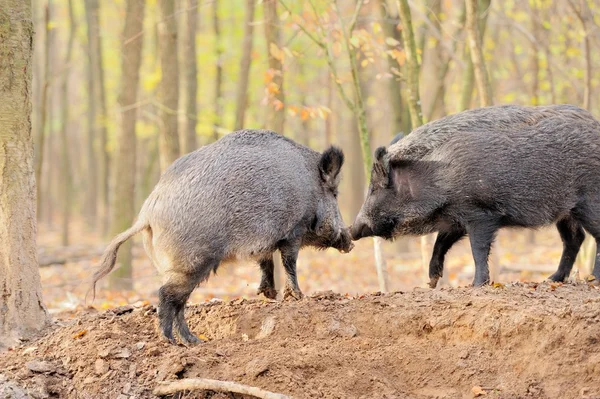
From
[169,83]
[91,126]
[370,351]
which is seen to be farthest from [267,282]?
[91,126]

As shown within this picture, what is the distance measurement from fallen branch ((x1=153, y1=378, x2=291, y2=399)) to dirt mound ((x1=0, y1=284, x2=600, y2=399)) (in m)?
0.10

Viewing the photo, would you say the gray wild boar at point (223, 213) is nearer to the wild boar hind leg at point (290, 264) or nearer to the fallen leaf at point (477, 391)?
the wild boar hind leg at point (290, 264)

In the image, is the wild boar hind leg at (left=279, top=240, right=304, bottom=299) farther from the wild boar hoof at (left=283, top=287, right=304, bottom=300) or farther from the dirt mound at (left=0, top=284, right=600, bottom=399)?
the dirt mound at (left=0, top=284, right=600, bottom=399)

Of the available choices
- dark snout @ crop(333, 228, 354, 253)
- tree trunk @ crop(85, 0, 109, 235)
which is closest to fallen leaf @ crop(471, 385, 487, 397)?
dark snout @ crop(333, 228, 354, 253)

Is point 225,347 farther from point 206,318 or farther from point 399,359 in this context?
point 399,359

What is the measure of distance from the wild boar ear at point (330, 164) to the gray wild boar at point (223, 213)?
18cm

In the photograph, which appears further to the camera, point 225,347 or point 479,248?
point 479,248

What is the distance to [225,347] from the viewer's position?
17.2ft

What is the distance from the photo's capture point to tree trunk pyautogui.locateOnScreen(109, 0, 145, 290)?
483 inches

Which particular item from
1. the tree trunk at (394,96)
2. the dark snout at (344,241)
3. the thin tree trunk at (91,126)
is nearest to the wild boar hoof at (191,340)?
the dark snout at (344,241)

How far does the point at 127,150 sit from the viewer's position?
41.2ft

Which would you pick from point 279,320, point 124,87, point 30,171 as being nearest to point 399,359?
point 279,320

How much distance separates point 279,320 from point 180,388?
3.78 feet

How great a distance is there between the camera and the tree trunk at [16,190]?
581 cm
